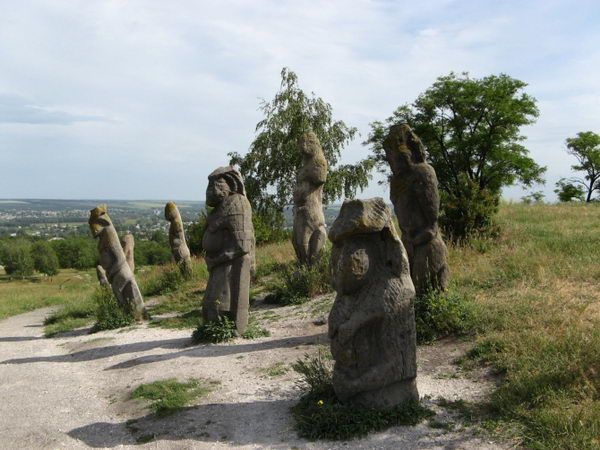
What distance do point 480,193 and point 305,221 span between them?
18.2ft

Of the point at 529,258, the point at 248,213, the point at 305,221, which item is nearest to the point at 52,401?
the point at 248,213

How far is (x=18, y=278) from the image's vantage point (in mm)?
48750

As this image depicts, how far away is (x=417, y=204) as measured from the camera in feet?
26.6

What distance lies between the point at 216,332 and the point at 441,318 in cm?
385

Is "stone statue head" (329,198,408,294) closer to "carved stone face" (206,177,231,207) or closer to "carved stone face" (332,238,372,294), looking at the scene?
"carved stone face" (332,238,372,294)

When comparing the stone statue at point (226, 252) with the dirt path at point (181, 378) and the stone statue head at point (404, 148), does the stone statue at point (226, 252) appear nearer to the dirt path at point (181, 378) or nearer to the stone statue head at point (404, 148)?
the dirt path at point (181, 378)

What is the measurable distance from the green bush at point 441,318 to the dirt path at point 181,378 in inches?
12.9

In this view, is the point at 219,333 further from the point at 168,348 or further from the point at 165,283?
the point at 165,283

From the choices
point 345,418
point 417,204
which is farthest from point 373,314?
point 417,204

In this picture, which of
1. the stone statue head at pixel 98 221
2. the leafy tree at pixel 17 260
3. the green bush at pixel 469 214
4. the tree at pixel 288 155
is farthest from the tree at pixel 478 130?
the leafy tree at pixel 17 260

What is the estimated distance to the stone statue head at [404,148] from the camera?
8.10 meters

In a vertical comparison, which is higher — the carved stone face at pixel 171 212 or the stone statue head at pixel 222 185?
the stone statue head at pixel 222 185

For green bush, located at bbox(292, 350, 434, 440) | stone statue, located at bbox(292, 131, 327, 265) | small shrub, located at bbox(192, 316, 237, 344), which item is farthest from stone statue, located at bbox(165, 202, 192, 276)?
green bush, located at bbox(292, 350, 434, 440)

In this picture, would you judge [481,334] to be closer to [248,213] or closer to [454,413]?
[454,413]
